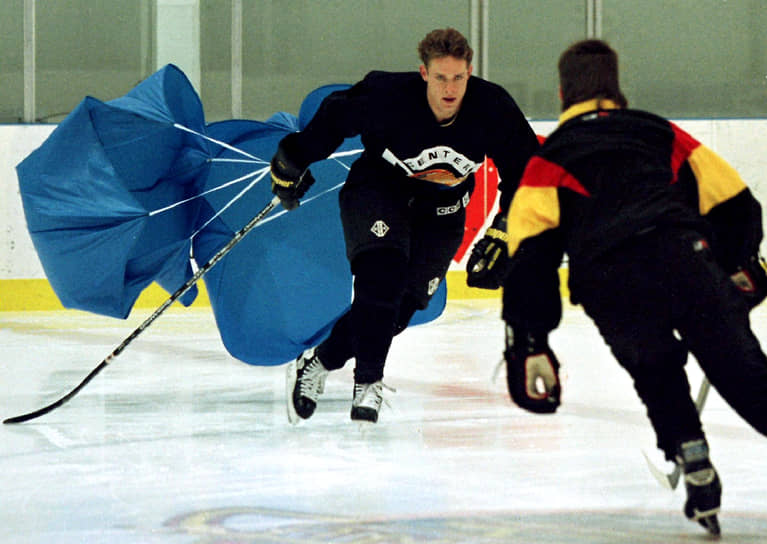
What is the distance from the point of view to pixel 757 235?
2117 millimetres

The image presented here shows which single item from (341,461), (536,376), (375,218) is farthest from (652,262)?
(375,218)

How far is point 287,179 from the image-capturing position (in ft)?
10.7

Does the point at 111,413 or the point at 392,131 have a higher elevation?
the point at 392,131

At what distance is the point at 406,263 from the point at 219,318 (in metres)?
1.16

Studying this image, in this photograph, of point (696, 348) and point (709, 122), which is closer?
point (696, 348)

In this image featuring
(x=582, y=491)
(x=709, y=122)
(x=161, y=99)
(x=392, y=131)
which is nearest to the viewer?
(x=582, y=491)

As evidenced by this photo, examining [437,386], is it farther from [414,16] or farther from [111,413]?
[414,16]

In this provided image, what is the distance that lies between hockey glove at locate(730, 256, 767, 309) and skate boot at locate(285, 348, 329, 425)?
1444 millimetres

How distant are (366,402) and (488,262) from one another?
43cm

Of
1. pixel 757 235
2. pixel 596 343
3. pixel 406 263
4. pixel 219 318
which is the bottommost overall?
pixel 596 343

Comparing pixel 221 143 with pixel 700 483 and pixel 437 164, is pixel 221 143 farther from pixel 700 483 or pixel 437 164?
pixel 700 483

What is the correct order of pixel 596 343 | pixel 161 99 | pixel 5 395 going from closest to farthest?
pixel 5 395
pixel 161 99
pixel 596 343

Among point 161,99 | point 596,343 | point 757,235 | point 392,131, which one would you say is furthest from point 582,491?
point 596,343

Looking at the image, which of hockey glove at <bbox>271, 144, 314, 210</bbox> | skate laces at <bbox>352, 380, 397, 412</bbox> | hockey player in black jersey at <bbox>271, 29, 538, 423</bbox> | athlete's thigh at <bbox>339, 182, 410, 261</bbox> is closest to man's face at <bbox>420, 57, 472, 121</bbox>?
hockey player in black jersey at <bbox>271, 29, 538, 423</bbox>
